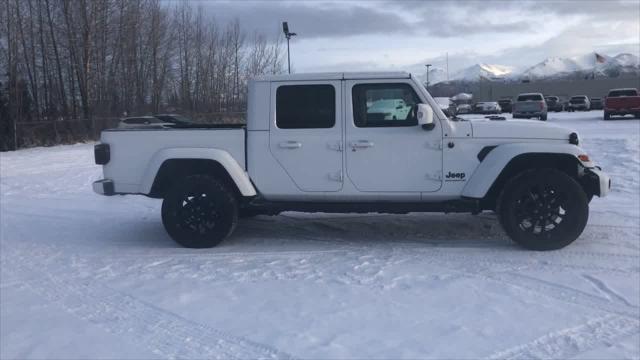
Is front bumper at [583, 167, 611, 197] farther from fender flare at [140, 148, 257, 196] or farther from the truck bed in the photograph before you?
the truck bed

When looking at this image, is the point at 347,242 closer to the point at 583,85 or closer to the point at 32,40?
the point at 32,40

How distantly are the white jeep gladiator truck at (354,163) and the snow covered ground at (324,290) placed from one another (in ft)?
1.59

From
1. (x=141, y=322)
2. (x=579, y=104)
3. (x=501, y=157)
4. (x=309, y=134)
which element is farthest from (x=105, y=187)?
(x=579, y=104)

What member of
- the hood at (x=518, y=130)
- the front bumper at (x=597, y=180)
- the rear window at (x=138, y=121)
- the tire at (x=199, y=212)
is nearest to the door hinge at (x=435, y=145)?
the hood at (x=518, y=130)

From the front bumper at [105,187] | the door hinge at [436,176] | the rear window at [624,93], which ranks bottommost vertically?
the front bumper at [105,187]

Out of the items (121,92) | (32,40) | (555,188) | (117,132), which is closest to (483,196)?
(555,188)

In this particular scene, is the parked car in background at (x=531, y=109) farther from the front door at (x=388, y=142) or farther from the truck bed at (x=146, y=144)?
the truck bed at (x=146, y=144)

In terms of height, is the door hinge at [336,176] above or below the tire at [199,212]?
above

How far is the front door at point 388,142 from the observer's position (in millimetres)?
7203

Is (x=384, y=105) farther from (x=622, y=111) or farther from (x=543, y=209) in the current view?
(x=622, y=111)

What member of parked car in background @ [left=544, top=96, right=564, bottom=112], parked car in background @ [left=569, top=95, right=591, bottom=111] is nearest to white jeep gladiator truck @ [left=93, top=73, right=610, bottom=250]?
parked car in background @ [left=569, top=95, right=591, bottom=111]

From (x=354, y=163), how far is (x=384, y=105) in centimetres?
74

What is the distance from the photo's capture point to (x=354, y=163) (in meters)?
7.31

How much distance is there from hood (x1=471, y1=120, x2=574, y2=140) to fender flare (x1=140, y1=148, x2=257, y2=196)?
2605 mm
